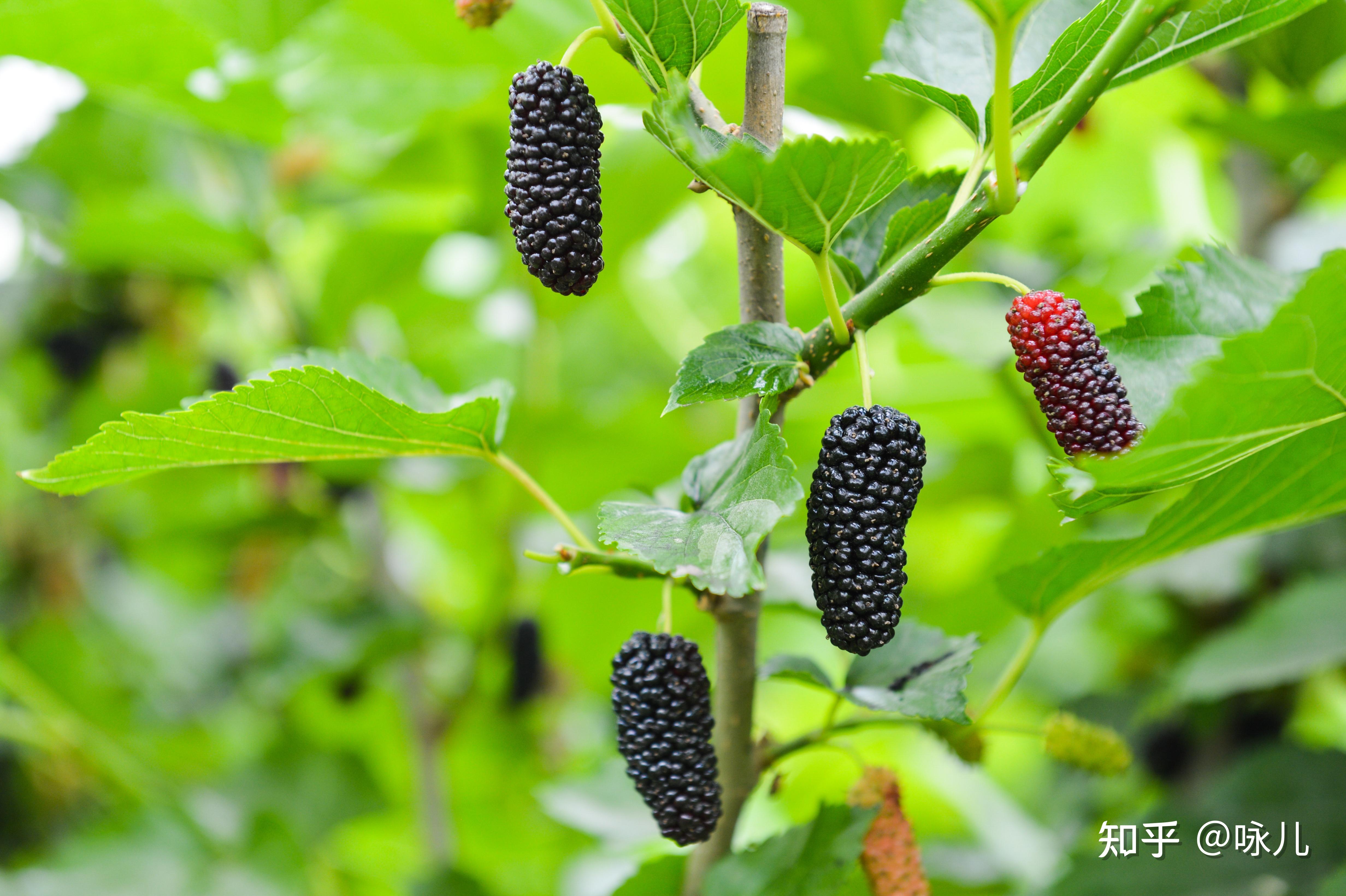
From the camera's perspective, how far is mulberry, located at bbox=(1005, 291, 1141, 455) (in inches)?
15.0

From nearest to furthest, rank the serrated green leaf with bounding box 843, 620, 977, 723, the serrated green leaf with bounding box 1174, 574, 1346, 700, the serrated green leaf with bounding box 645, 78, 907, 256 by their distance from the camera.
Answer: the serrated green leaf with bounding box 645, 78, 907, 256 → the serrated green leaf with bounding box 843, 620, 977, 723 → the serrated green leaf with bounding box 1174, 574, 1346, 700

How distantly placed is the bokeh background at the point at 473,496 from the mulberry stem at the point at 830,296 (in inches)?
8.5

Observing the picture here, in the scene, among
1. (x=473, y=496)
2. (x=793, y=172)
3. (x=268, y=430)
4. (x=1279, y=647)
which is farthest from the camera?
(x=473, y=496)

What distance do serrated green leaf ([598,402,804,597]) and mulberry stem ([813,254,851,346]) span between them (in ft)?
0.14

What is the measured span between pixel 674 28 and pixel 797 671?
0.30m

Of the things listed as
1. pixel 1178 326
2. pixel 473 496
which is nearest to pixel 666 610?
pixel 1178 326

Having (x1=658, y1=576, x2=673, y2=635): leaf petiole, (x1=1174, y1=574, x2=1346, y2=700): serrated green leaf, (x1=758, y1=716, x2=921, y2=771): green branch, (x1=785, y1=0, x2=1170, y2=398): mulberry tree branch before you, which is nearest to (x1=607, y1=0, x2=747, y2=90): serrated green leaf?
(x1=785, y1=0, x2=1170, y2=398): mulberry tree branch

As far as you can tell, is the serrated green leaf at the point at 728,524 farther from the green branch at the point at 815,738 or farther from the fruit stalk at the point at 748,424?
the green branch at the point at 815,738

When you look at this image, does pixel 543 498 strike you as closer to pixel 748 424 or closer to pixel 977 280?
pixel 748 424

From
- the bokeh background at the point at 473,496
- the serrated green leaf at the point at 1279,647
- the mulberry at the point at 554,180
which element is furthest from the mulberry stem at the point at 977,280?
the serrated green leaf at the point at 1279,647

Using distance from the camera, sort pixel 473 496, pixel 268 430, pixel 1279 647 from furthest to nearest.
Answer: pixel 473 496
pixel 1279 647
pixel 268 430

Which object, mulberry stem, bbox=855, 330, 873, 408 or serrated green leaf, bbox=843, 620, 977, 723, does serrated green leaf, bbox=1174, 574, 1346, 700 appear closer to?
serrated green leaf, bbox=843, 620, 977, 723

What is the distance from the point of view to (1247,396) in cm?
36

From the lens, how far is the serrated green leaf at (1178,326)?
1.55 feet
